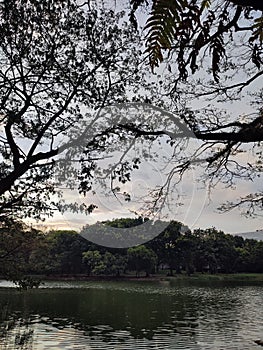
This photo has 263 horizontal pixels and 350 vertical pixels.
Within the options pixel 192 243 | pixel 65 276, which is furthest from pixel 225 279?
pixel 65 276

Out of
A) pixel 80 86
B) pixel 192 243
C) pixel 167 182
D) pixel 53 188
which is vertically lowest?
pixel 167 182

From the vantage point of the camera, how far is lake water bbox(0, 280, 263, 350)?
13.7 m

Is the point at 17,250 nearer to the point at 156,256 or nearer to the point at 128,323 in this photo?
the point at 128,323

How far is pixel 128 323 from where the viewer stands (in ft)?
57.8

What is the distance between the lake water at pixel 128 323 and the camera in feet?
45.0

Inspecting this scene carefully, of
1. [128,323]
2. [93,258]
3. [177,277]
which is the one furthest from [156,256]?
[128,323]

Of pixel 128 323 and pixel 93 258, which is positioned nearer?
pixel 128 323

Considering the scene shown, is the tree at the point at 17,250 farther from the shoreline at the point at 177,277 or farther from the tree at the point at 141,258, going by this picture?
the shoreline at the point at 177,277

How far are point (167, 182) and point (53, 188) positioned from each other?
316cm

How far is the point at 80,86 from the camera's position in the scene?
7227mm

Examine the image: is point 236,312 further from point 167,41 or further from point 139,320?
point 167,41

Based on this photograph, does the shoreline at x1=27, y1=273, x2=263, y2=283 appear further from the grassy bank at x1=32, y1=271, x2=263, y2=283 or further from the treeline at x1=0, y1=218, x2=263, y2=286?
the treeline at x1=0, y1=218, x2=263, y2=286

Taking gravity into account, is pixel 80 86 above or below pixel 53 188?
above

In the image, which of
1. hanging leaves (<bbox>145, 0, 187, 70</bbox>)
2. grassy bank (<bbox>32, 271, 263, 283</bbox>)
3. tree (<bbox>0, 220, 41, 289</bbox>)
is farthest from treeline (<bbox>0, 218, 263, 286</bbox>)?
hanging leaves (<bbox>145, 0, 187, 70</bbox>)
